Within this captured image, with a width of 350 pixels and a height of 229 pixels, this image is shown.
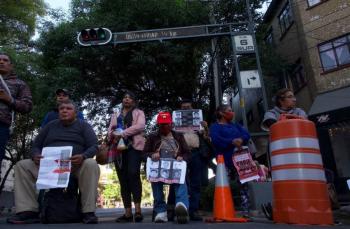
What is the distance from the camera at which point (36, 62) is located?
1791cm

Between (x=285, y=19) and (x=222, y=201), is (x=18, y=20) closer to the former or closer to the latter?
(x=285, y=19)

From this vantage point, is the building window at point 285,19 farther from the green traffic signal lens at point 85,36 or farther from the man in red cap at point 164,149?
the man in red cap at point 164,149

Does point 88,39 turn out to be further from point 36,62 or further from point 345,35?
point 345,35

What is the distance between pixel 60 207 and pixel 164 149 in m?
1.60

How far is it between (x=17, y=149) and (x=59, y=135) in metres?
19.0

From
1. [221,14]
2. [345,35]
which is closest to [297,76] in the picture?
[345,35]

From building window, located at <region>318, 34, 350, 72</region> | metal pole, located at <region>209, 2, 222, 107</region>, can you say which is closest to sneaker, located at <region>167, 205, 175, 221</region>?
Result: metal pole, located at <region>209, 2, 222, 107</region>

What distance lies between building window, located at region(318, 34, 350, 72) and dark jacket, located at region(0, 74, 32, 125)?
560 inches

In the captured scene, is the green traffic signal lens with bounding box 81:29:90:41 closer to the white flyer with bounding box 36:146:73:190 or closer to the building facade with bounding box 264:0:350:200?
the white flyer with bounding box 36:146:73:190

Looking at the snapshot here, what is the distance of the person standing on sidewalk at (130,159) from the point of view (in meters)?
5.73

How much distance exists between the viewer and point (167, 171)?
550cm

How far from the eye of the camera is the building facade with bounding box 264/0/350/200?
14.8 m

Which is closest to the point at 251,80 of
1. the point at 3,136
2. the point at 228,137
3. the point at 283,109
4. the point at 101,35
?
the point at 228,137

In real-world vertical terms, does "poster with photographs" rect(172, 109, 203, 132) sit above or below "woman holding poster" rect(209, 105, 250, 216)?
above
